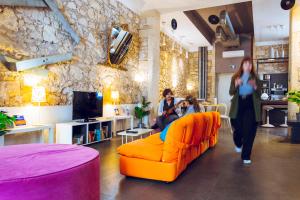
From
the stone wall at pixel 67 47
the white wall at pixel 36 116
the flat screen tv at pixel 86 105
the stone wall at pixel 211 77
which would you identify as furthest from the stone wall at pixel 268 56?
the white wall at pixel 36 116

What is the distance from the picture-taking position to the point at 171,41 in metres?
10.0

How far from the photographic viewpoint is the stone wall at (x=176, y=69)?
926 centimetres

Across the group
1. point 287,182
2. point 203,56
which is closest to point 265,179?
point 287,182

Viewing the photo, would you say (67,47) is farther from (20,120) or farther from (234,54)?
(234,54)

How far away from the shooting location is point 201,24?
9508 mm

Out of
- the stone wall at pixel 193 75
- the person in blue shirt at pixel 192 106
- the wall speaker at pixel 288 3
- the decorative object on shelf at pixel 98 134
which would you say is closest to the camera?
the person in blue shirt at pixel 192 106

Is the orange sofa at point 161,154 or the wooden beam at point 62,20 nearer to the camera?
the orange sofa at point 161,154

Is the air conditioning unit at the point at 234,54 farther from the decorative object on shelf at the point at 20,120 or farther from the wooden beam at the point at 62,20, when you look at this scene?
the decorative object on shelf at the point at 20,120

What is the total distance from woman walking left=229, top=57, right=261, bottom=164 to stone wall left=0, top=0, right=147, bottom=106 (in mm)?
3228

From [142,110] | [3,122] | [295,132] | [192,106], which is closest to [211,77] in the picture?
[142,110]

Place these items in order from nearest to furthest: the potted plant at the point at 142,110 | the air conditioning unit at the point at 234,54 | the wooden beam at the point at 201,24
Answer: the potted plant at the point at 142,110 → the wooden beam at the point at 201,24 → the air conditioning unit at the point at 234,54

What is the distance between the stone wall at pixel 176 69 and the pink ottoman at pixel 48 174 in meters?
7.13

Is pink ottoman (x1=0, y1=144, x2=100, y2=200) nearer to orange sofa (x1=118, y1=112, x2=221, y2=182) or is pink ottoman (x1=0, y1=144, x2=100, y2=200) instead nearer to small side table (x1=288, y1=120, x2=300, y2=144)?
orange sofa (x1=118, y1=112, x2=221, y2=182)

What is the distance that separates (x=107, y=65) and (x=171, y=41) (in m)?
4.74
